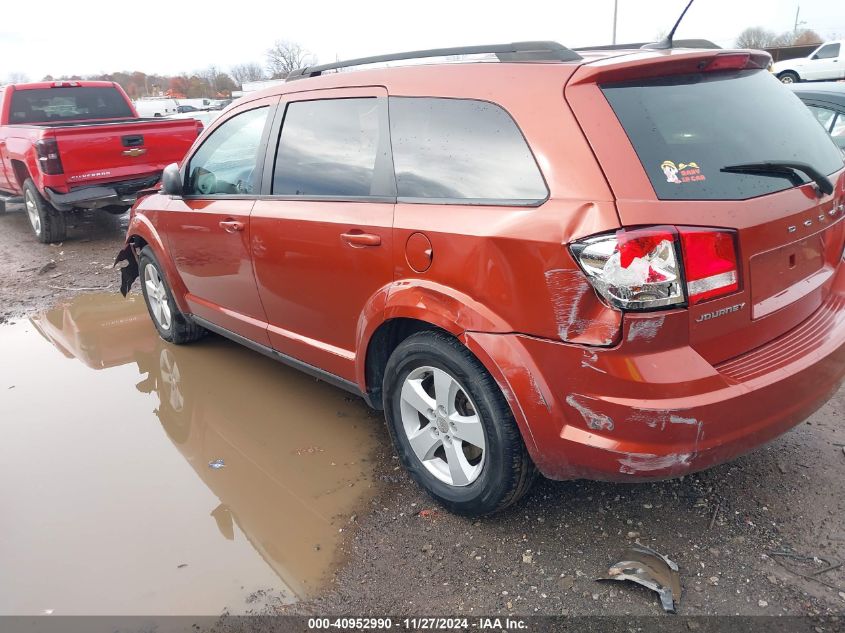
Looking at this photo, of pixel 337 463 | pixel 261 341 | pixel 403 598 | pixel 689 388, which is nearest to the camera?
pixel 689 388

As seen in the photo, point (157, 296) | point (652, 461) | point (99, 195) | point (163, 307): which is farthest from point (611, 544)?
point (99, 195)

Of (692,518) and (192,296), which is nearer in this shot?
(692,518)

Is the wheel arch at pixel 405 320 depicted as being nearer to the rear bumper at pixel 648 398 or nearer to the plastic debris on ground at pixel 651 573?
the rear bumper at pixel 648 398

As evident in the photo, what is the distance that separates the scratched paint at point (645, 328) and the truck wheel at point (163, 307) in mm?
3551

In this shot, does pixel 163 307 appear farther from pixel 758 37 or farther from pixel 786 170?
pixel 758 37

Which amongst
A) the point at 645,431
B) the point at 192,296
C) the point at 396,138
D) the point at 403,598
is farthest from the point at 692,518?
the point at 192,296

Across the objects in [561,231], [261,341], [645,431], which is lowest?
[261,341]

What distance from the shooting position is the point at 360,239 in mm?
2807

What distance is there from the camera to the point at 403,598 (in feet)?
7.88

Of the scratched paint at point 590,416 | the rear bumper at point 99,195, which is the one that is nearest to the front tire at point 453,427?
the scratched paint at point 590,416

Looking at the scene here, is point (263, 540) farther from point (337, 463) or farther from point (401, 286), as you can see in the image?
point (401, 286)

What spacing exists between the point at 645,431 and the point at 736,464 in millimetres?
1217

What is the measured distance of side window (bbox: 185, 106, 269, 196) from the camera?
3615 millimetres

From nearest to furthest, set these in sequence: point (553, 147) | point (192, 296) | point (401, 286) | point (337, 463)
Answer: point (553, 147)
point (401, 286)
point (337, 463)
point (192, 296)
